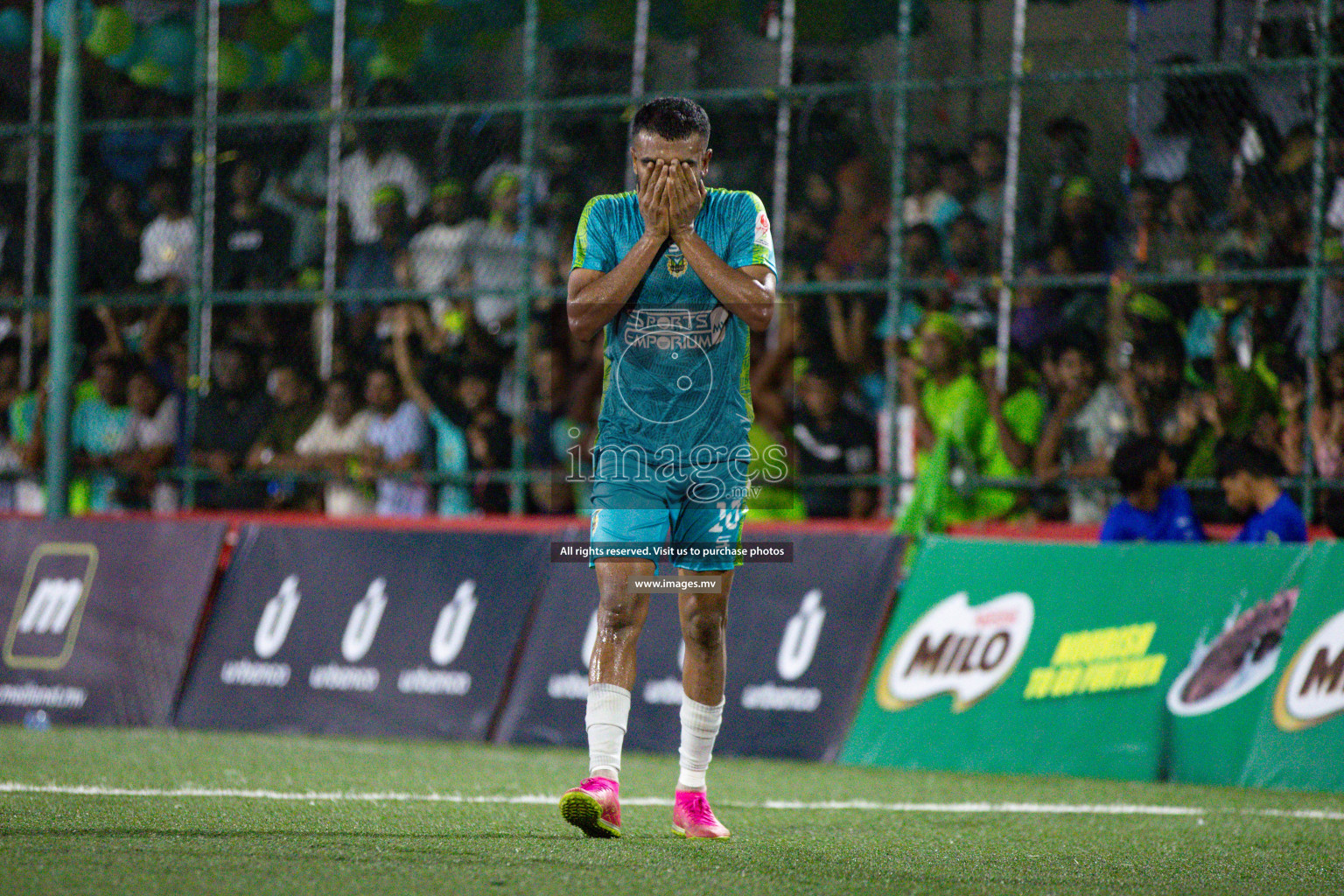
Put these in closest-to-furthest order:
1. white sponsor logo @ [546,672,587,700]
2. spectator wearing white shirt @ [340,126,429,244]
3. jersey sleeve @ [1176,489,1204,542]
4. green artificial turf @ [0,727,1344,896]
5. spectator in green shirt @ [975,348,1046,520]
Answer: green artificial turf @ [0,727,1344,896], jersey sleeve @ [1176,489,1204,542], white sponsor logo @ [546,672,587,700], spectator in green shirt @ [975,348,1046,520], spectator wearing white shirt @ [340,126,429,244]

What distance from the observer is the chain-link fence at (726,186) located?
9.84 metres

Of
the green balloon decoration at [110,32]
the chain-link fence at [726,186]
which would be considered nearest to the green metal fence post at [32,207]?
the chain-link fence at [726,186]

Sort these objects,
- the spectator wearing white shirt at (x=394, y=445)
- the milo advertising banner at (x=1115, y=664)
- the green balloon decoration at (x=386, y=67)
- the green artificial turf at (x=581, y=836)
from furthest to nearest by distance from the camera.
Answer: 1. the green balloon decoration at (x=386, y=67)
2. the spectator wearing white shirt at (x=394, y=445)
3. the milo advertising banner at (x=1115, y=664)
4. the green artificial turf at (x=581, y=836)

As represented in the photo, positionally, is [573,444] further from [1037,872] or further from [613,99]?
[1037,872]

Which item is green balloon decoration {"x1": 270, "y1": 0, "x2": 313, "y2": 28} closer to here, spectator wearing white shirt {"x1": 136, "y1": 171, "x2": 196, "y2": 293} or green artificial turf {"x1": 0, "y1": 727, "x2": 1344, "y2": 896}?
spectator wearing white shirt {"x1": 136, "y1": 171, "x2": 196, "y2": 293}

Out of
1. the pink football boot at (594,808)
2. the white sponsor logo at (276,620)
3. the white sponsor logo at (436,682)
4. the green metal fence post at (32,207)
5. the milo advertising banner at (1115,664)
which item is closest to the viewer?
the pink football boot at (594,808)

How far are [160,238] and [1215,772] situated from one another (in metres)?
8.44

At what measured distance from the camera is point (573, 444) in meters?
10.8

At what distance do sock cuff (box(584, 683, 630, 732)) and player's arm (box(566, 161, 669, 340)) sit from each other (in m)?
1.08

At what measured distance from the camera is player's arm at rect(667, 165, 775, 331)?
5.28 metres

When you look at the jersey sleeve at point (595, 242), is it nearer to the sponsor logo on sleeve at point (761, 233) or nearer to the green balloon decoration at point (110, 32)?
the sponsor logo on sleeve at point (761, 233)

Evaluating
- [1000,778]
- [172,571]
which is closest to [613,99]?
[172,571]

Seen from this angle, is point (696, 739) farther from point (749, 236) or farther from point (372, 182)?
point (372, 182)

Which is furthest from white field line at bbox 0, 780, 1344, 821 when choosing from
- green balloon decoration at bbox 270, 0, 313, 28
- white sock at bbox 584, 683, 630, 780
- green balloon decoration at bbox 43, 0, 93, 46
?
green balloon decoration at bbox 270, 0, 313, 28
